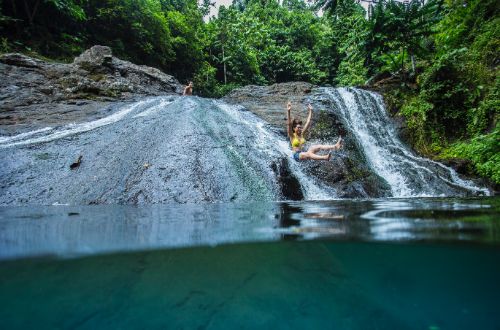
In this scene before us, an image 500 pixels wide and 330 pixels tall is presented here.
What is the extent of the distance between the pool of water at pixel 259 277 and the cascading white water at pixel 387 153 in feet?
20.5

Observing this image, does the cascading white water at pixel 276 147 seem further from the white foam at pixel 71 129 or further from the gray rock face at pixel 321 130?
the white foam at pixel 71 129

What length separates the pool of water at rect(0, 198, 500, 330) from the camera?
75.9 inches

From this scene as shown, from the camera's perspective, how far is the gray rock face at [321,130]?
7945 mm

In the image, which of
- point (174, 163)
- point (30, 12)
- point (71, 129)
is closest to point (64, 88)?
point (71, 129)

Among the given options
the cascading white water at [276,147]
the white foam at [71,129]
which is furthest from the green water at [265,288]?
the white foam at [71,129]

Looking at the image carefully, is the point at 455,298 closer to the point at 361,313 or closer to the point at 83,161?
the point at 361,313

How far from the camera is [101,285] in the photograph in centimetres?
215

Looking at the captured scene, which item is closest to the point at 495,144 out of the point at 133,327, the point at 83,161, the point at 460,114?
the point at 460,114

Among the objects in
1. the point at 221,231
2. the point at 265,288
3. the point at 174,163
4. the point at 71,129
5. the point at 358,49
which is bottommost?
the point at 265,288

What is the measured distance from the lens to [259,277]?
226 centimetres

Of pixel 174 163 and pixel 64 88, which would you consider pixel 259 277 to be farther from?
pixel 64 88

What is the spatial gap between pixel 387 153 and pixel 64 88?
1339cm

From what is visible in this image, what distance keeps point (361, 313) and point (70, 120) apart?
36.4 ft

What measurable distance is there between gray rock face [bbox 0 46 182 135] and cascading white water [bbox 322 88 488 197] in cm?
967
